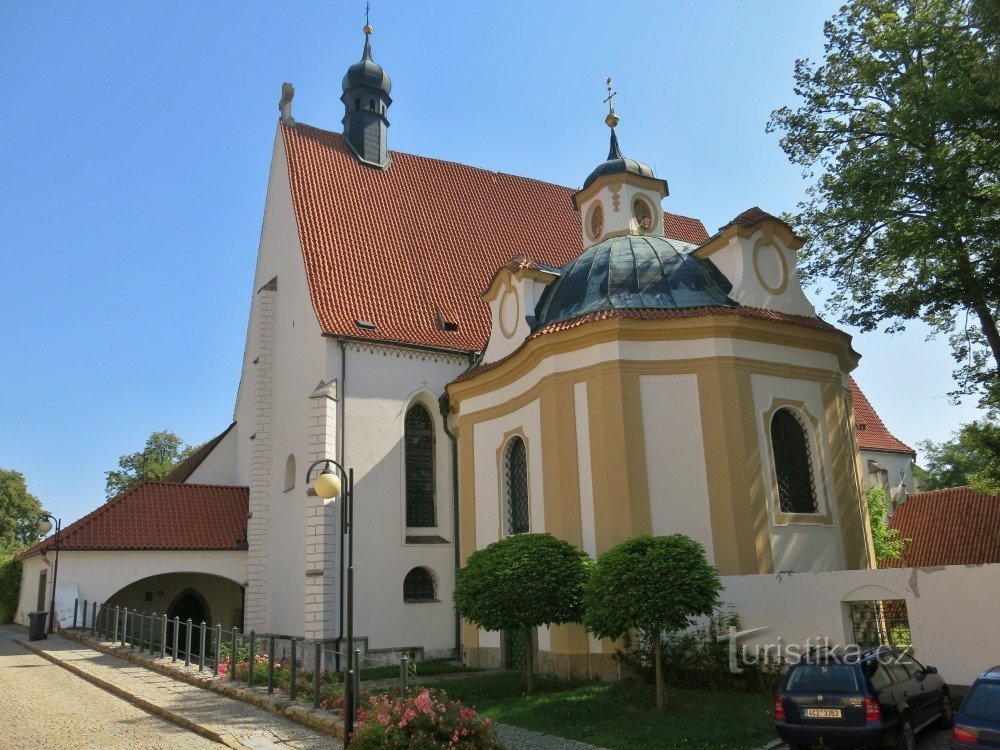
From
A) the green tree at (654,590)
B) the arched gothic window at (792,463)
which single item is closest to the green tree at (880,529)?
the arched gothic window at (792,463)

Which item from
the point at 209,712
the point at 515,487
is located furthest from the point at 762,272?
the point at 209,712

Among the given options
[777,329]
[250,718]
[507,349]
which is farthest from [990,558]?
[250,718]

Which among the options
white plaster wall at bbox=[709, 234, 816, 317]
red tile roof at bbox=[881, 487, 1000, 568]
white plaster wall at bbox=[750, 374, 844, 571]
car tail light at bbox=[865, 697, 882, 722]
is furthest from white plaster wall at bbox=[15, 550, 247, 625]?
red tile roof at bbox=[881, 487, 1000, 568]

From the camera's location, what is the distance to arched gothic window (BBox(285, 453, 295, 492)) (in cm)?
2283

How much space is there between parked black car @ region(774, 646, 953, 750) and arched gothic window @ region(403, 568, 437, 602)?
12866 mm

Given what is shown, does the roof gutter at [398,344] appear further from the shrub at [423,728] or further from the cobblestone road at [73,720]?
the shrub at [423,728]

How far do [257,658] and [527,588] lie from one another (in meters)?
4.99

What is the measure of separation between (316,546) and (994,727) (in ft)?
49.6

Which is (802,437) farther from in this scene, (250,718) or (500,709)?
(250,718)

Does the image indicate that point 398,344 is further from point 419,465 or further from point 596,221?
point 596,221

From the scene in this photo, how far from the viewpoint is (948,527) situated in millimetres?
29797

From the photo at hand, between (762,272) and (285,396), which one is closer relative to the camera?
(762,272)

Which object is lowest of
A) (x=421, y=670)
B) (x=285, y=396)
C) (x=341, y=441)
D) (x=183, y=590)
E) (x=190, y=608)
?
(x=421, y=670)

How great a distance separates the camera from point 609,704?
12141mm
